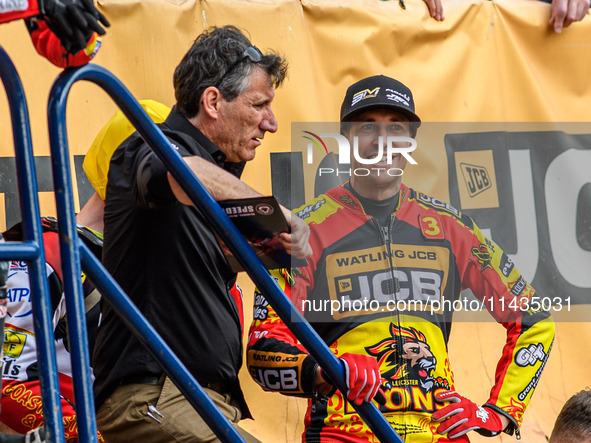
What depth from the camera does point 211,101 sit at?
2920 millimetres

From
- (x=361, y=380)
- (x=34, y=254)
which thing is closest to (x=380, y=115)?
(x=361, y=380)

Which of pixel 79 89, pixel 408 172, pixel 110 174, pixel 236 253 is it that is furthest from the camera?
pixel 408 172

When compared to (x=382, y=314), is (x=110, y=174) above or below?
above

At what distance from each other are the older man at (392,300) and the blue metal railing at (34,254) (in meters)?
1.22

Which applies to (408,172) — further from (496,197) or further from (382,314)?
(382,314)

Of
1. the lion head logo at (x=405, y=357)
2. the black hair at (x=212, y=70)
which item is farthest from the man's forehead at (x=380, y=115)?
the lion head logo at (x=405, y=357)

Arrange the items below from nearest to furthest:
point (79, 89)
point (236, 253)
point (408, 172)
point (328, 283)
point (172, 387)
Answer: point (236, 253), point (172, 387), point (328, 283), point (79, 89), point (408, 172)

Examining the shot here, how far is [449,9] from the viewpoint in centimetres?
455

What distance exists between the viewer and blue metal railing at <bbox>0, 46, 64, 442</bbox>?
1580 millimetres

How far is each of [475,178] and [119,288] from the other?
2.95 metres

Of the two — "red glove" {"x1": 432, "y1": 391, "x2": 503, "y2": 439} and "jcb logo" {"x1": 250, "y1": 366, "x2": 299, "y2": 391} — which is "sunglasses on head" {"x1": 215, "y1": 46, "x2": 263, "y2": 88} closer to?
"jcb logo" {"x1": 250, "y1": 366, "x2": 299, "y2": 391}

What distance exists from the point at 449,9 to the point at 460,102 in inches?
19.6

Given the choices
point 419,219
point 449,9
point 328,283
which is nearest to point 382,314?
point 328,283

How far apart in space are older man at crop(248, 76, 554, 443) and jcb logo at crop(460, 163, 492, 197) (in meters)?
1.16
